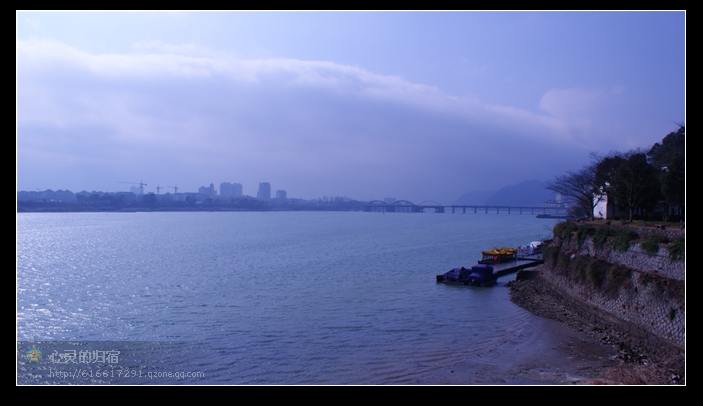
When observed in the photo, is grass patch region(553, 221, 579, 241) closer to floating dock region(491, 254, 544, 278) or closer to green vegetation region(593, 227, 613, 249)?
green vegetation region(593, 227, 613, 249)

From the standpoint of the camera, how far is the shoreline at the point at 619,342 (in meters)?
5.14

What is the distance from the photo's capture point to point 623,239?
811cm

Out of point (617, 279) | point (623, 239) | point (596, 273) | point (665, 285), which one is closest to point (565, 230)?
point (596, 273)

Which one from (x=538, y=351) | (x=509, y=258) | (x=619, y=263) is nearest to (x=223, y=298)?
(x=538, y=351)

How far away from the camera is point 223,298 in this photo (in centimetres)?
1013

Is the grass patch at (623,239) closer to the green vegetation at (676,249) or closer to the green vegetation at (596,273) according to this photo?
the green vegetation at (596,273)

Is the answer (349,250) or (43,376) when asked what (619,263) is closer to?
(43,376)

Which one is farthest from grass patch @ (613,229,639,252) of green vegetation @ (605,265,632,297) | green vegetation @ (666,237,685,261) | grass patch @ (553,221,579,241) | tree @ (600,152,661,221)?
tree @ (600,152,661,221)

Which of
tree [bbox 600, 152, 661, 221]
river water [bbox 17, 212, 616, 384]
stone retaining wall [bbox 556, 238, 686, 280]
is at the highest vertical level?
tree [bbox 600, 152, 661, 221]

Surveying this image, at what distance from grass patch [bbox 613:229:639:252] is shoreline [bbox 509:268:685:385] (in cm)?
98

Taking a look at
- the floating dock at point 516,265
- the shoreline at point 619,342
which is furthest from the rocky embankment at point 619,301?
the floating dock at point 516,265

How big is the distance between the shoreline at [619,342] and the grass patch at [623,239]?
3.22 ft

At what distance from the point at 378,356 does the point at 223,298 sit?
4.67 m

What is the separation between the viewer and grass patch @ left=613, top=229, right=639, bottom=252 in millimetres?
7902
